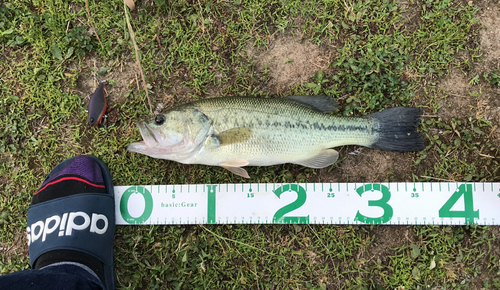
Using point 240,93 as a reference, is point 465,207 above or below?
below

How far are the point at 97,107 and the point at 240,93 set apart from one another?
67.4 inches

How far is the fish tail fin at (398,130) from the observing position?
3.12 metres

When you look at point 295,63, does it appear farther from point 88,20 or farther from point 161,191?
point 88,20

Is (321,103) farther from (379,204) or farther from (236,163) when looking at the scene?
(379,204)

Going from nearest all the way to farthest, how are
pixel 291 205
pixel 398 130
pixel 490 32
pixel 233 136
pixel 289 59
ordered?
pixel 233 136 → pixel 398 130 → pixel 291 205 → pixel 490 32 → pixel 289 59

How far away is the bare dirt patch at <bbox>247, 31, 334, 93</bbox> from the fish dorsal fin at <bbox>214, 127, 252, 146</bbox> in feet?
2.77

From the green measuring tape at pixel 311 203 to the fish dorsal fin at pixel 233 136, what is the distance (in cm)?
65

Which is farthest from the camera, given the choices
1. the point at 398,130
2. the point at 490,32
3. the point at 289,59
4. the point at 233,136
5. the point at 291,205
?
the point at 289,59

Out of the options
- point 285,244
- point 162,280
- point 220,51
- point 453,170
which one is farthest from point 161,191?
point 453,170

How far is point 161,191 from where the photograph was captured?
3340 millimetres

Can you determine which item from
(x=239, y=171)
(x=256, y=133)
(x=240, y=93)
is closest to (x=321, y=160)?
(x=256, y=133)

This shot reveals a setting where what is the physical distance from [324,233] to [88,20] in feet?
12.7

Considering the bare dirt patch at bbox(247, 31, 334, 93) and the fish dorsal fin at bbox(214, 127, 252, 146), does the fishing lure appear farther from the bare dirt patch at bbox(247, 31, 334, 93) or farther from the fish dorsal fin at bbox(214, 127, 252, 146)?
the bare dirt patch at bbox(247, 31, 334, 93)

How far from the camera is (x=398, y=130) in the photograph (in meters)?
3.14
